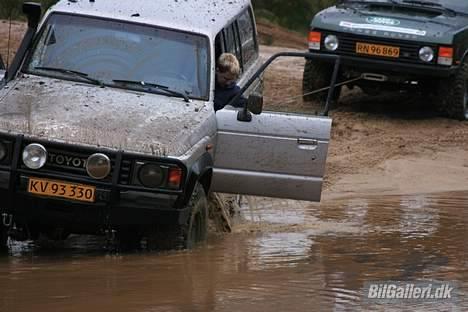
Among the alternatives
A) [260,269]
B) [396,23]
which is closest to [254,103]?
[260,269]

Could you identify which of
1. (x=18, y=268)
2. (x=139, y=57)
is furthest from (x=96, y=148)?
(x=139, y=57)

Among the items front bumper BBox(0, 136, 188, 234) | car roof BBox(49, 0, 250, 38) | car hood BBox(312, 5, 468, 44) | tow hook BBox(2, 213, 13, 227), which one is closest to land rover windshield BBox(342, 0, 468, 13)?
car hood BBox(312, 5, 468, 44)

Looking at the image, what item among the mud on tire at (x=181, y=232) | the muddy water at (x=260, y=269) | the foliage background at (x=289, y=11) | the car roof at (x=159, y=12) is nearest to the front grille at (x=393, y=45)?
the muddy water at (x=260, y=269)

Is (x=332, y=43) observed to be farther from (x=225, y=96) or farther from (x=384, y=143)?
(x=225, y=96)

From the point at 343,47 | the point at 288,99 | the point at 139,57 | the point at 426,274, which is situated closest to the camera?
the point at 426,274

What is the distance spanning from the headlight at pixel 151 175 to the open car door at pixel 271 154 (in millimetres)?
1004

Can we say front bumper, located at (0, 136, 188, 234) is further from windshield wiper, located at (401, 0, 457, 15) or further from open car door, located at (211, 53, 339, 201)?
windshield wiper, located at (401, 0, 457, 15)

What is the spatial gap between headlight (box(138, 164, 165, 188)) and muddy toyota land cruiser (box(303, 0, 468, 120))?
6.53m

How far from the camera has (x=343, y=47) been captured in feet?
44.4

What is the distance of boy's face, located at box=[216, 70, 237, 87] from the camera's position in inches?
338

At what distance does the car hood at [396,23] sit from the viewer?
43.7 ft

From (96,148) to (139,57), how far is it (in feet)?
4.65

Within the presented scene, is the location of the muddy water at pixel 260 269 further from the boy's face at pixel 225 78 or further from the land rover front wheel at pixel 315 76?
the land rover front wheel at pixel 315 76

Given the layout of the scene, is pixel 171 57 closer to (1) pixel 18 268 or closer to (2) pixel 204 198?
(2) pixel 204 198
